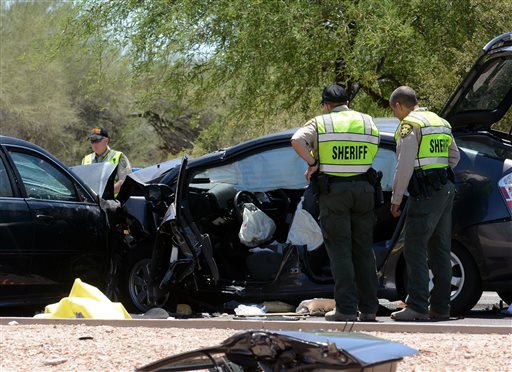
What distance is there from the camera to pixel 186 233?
895 centimetres

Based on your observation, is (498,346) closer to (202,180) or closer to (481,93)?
(481,93)

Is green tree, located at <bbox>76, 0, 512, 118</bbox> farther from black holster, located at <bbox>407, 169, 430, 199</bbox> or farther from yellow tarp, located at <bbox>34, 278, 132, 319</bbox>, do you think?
yellow tarp, located at <bbox>34, 278, 132, 319</bbox>

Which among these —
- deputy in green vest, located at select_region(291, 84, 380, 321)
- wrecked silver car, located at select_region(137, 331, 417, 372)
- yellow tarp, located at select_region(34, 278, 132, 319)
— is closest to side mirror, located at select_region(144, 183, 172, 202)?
yellow tarp, located at select_region(34, 278, 132, 319)

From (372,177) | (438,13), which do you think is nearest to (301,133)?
(372,177)

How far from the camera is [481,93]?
8883 millimetres

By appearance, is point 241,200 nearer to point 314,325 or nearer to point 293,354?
point 314,325

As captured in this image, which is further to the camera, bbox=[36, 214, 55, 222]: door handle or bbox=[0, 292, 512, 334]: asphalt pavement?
bbox=[36, 214, 55, 222]: door handle

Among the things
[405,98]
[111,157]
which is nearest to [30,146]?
[111,157]

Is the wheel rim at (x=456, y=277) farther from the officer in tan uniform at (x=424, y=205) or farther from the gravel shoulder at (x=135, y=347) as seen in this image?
the gravel shoulder at (x=135, y=347)

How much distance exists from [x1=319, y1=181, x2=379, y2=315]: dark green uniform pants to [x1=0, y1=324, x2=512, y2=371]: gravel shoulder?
3.29 feet

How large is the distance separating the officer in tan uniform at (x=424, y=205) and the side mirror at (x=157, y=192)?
2.09 metres

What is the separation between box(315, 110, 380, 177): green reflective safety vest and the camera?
8.06 meters

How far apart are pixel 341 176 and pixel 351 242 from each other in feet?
1.76

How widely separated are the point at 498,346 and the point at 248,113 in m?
11.2
